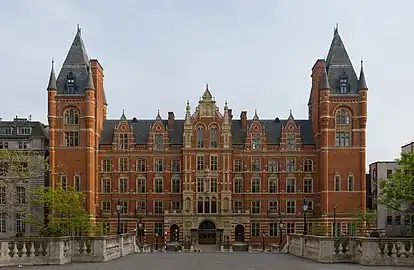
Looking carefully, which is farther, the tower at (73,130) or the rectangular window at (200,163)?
the rectangular window at (200,163)

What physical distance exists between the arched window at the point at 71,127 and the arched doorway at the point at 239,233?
80.4 ft

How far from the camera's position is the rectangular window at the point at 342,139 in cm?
9469

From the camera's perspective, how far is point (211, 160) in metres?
98.2

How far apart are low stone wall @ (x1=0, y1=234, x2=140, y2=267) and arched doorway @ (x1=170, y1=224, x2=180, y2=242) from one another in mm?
62598

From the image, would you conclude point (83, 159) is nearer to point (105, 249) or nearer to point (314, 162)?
point (314, 162)

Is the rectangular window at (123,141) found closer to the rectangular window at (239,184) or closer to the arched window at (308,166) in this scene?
the rectangular window at (239,184)

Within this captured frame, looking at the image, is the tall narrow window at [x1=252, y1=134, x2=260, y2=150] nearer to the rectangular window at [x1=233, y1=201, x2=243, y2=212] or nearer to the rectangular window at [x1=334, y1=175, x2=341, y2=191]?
the rectangular window at [x1=233, y1=201, x2=243, y2=212]

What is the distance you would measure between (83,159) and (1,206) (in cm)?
1259

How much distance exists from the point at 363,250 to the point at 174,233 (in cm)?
6991

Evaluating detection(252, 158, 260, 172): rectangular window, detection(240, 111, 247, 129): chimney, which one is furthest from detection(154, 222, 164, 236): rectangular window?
detection(240, 111, 247, 129): chimney

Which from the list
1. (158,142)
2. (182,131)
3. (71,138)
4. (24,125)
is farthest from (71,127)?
(182,131)

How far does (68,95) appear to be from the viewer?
94.9m

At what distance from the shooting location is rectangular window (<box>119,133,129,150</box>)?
324 feet

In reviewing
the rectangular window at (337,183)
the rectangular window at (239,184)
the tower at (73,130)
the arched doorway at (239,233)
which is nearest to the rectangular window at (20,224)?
the tower at (73,130)
